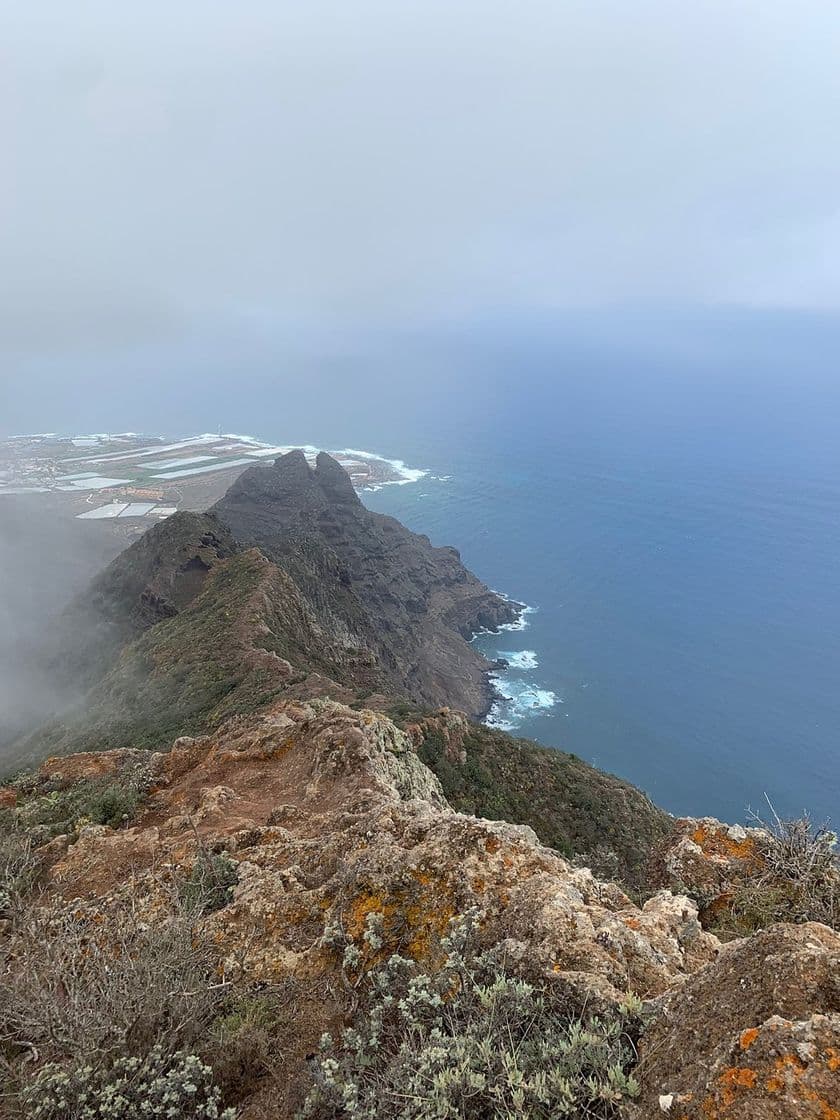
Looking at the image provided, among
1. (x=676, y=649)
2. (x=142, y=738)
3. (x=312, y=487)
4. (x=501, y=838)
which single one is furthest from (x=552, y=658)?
(x=501, y=838)

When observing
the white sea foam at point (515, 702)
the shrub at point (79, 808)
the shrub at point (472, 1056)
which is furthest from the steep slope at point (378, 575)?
the shrub at point (472, 1056)

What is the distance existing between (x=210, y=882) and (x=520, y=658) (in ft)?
295

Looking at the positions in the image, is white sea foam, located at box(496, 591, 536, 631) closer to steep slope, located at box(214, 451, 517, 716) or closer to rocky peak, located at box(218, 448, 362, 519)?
steep slope, located at box(214, 451, 517, 716)

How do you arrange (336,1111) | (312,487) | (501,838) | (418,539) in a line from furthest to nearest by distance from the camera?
(418,539) → (312,487) → (501,838) → (336,1111)

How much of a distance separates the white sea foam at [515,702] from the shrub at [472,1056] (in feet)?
240

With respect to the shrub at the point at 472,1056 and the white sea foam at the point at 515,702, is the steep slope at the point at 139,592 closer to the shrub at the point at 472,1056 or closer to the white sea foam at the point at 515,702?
the white sea foam at the point at 515,702

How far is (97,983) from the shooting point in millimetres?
5469

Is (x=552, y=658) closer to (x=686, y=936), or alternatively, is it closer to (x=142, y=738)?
(x=142, y=738)

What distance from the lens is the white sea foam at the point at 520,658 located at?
9419 centimetres

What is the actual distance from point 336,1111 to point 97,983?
2.45 metres

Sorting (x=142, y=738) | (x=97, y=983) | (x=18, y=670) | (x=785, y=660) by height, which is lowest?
(x=785, y=660)

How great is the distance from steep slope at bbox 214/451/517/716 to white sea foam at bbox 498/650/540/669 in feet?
14.8

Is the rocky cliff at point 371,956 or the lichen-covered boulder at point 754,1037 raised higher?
the lichen-covered boulder at point 754,1037

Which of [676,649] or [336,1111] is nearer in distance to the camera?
[336,1111]
